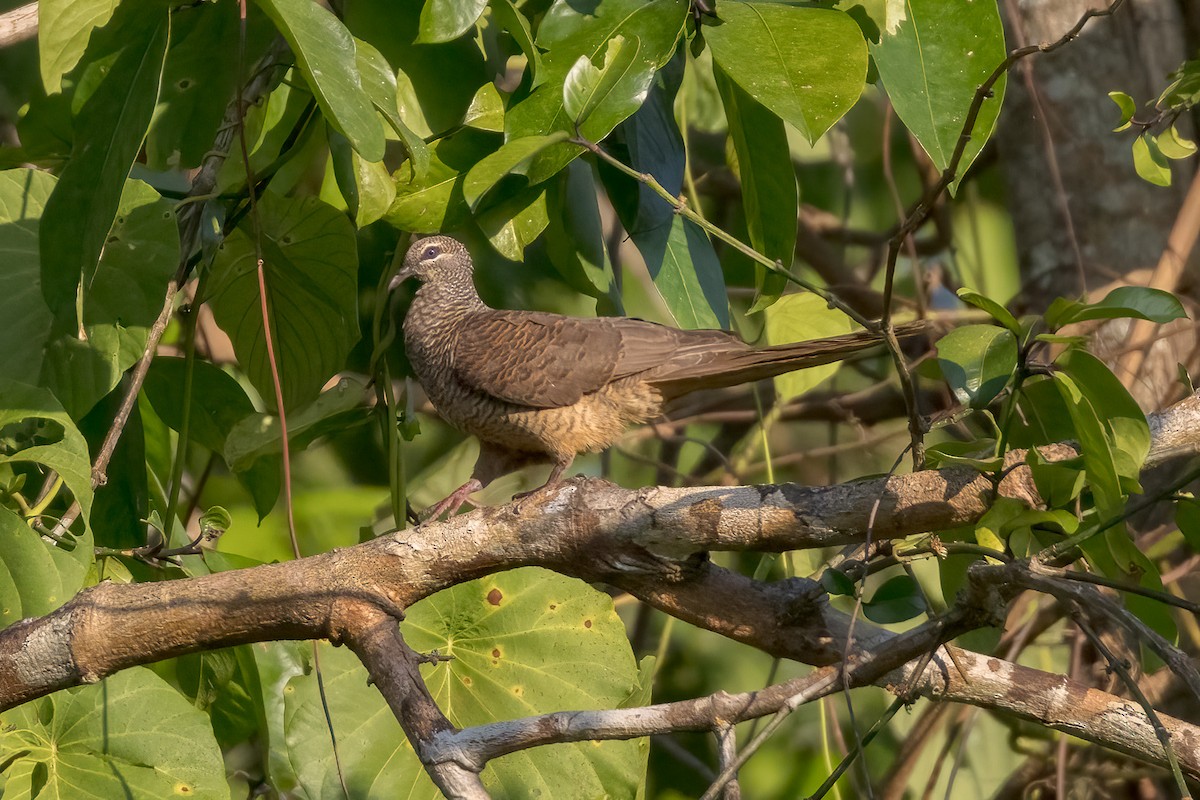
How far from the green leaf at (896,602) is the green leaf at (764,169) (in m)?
0.72

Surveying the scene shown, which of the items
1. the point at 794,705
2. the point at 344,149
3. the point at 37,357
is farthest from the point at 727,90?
the point at 37,357

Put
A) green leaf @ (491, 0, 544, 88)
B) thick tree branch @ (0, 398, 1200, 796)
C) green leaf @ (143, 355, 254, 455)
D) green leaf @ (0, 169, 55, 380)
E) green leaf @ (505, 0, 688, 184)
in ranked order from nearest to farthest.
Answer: thick tree branch @ (0, 398, 1200, 796), green leaf @ (505, 0, 688, 184), green leaf @ (491, 0, 544, 88), green leaf @ (0, 169, 55, 380), green leaf @ (143, 355, 254, 455)

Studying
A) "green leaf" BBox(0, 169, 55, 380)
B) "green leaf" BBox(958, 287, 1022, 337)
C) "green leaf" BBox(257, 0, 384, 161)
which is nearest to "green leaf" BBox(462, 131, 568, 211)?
"green leaf" BBox(257, 0, 384, 161)

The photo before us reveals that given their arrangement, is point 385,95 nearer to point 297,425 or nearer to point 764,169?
point 764,169

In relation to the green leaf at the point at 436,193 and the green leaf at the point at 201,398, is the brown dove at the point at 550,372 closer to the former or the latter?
the green leaf at the point at 201,398

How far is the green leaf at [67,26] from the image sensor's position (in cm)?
242

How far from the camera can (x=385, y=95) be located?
2.08 metres

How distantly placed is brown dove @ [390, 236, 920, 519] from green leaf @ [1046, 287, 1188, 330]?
1204mm

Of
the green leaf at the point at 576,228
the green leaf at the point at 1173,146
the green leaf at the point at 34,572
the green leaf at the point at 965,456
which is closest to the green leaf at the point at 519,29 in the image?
the green leaf at the point at 576,228

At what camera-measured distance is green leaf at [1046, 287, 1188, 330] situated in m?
1.67

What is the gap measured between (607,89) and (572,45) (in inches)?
10.4

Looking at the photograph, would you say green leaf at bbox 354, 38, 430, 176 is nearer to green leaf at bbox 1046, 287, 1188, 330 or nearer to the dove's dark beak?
the dove's dark beak

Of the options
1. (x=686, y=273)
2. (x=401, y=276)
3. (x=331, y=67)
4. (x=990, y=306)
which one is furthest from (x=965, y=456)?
(x=401, y=276)

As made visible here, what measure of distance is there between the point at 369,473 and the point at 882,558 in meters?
2.70
